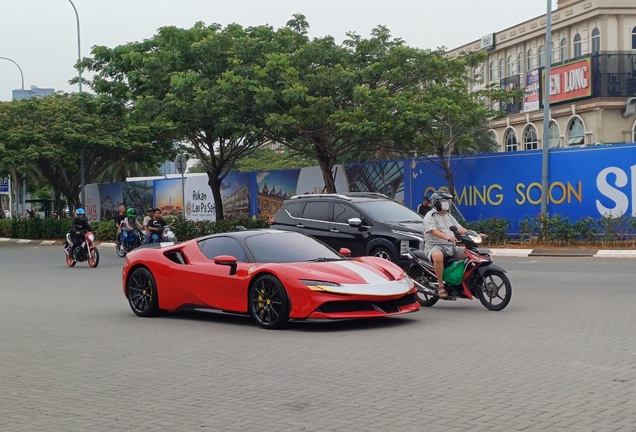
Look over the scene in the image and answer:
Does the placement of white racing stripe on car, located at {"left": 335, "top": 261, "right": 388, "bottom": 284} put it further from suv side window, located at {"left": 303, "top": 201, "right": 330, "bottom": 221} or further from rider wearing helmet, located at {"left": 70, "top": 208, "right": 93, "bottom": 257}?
rider wearing helmet, located at {"left": 70, "top": 208, "right": 93, "bottom": 257}

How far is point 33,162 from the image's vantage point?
44.7m

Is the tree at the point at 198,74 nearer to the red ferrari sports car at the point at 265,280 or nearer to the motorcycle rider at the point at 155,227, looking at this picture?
the motorcycle rider at the point at 155,227

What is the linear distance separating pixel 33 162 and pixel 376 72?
20.1 metres

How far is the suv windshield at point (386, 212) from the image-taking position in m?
20.3

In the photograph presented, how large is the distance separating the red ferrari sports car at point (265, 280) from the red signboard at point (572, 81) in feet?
117

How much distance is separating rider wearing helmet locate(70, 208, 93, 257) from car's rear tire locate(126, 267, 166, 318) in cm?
1283

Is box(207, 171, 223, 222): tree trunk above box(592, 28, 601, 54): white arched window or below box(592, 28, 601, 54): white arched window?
below

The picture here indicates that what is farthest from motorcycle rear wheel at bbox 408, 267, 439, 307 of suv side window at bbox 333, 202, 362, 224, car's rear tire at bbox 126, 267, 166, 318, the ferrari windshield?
suv side window at bbox 333, 202, 362, 224

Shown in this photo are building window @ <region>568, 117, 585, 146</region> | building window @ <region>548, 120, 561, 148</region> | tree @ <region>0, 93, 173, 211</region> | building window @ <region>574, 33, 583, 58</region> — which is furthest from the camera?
building window @ <region>574, 33, 583, 58</region>

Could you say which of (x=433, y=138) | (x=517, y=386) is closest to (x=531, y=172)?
(x=433, y=138)

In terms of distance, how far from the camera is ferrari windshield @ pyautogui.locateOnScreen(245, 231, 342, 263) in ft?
40.9

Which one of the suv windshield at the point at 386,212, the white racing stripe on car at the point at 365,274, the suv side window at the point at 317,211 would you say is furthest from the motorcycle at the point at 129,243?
the white racing stripe on car at the point at 365,274

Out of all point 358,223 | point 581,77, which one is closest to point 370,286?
point 358,223

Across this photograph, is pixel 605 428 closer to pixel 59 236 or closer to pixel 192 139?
pixel 192 139
